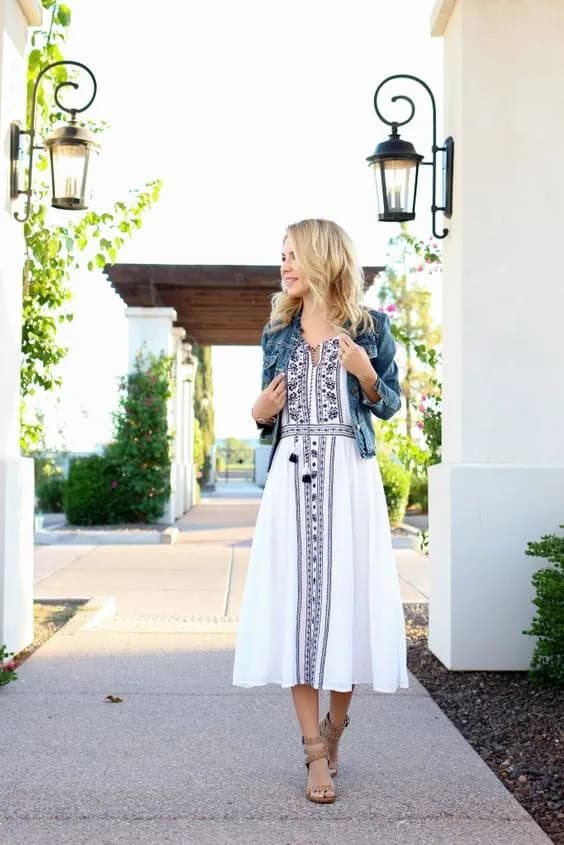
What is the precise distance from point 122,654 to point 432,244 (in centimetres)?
372

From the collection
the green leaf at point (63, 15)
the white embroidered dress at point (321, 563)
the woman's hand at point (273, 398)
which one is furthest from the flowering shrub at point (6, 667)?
the green leaf at point (63, 15)

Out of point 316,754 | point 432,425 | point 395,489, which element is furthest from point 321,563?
point 395,489

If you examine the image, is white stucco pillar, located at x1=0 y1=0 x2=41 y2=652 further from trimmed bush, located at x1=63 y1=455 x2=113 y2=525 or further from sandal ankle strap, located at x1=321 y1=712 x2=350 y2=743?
trimmed bush, located at x1=63 y1=455 x2=113 y2=525

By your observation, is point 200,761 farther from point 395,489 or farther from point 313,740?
point 395,489

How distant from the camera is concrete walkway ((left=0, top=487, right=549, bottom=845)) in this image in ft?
9.99

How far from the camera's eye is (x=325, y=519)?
3.44 metres

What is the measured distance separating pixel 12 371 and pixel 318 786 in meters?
3.10

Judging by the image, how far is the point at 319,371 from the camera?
351 centimetres

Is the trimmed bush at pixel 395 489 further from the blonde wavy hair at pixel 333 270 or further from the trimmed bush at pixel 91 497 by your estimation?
the blonde wavy hair at pixel 333 270

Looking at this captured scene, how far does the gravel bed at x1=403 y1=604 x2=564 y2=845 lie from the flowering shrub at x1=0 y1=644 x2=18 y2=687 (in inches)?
75.7

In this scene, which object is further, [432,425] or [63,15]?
[432,425]

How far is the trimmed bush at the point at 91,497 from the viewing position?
1452cm

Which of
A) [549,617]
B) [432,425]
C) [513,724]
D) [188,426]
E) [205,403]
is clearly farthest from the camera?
[205,403]

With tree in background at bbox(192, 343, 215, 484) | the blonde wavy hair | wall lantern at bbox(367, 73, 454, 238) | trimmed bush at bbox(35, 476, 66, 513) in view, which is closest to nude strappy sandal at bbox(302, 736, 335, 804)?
the blonde wavy hair
